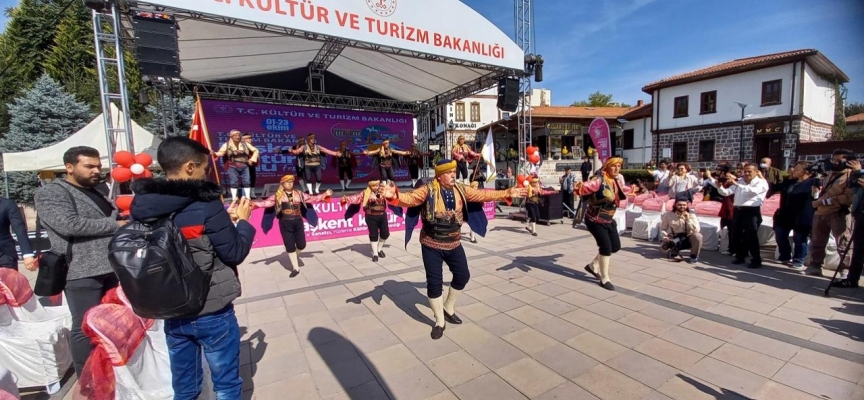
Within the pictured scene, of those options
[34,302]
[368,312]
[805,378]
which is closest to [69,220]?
[34,302]

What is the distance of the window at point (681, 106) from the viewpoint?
2388 cm

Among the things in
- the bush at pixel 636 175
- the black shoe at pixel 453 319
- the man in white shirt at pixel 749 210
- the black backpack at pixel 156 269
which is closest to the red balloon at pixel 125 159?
the black backpack at pixel 156 269

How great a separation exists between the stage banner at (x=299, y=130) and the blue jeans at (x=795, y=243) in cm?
945

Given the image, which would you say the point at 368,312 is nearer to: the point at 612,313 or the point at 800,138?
the point at 612,313

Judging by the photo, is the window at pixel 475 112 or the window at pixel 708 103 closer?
the window at pixel 708 103

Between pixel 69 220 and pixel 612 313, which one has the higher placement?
pixel 69 220

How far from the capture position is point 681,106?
2416cm

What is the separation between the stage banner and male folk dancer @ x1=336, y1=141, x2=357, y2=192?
26.2 inches

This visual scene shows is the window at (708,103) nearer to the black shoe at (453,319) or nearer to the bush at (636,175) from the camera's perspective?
the bush at (636,175)

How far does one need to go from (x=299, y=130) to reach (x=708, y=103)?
82.2 feet

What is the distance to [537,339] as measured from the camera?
350 cm

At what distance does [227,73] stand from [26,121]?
11.9 meters

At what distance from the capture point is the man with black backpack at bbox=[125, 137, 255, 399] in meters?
1.62

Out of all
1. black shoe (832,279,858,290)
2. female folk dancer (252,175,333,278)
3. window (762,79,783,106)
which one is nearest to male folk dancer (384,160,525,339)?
female folk dancer (252,175,333,278)
